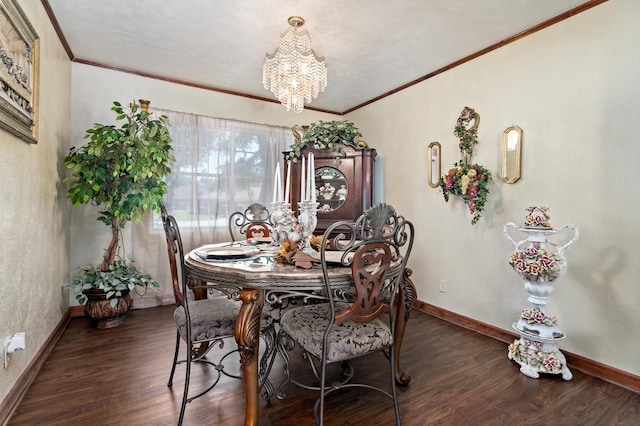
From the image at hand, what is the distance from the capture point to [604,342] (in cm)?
209

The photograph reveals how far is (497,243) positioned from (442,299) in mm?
857

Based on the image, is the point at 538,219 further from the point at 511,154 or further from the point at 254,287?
the point at 254,287

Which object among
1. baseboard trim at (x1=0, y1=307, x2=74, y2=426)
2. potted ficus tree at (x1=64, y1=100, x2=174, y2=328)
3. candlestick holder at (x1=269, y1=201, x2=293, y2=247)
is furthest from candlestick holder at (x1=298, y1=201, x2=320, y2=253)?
baseboard trim at (x1=0, y1=307, x2=74, y2=426)

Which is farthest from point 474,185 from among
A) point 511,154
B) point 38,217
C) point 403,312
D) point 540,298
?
point 38,217

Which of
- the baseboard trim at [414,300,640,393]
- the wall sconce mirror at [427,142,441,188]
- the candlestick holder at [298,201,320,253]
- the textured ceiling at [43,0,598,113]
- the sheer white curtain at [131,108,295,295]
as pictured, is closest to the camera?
the candlestick holder at [298,201,320,253]

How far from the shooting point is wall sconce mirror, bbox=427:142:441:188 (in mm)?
3290

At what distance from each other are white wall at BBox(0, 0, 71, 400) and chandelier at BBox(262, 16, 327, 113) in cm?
152

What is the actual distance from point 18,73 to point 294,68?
1.63 meters

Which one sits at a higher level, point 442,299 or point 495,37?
point 495,37

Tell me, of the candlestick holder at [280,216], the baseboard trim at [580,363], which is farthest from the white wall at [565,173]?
the candlestick holder at [280,216]

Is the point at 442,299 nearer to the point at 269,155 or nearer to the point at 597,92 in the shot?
the point at 597,92

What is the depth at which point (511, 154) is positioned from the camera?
2625mm

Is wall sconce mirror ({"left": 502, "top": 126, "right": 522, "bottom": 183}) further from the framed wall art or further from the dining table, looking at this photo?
the framed wall art

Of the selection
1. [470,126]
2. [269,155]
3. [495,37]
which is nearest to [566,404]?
[470,126]
